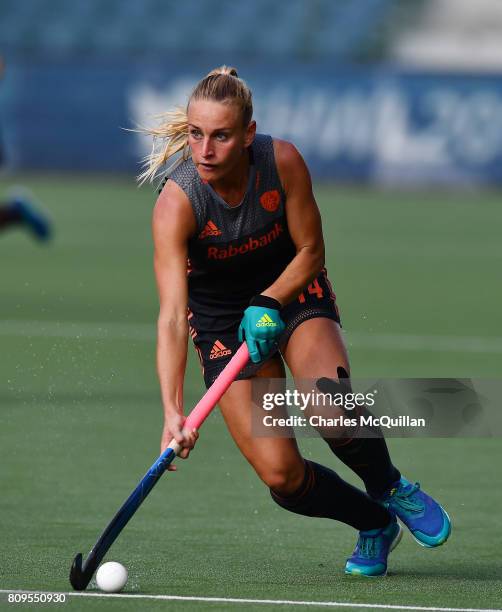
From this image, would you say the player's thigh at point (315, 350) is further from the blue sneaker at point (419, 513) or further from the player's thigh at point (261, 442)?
the blue sneaker at point (419, 513)

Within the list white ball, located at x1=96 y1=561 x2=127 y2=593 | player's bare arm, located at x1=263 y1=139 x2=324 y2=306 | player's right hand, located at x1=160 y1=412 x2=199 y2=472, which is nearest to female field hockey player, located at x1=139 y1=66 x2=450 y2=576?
player's bare arm, located at x1=263 y1=139 x2=324 y2=306

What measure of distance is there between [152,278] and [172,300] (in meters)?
10.0

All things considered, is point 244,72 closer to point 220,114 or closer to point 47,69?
point 47,69

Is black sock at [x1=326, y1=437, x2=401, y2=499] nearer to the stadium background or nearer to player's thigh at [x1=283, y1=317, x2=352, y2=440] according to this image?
player's thigh at [x1=283, y1=317, x2=352, y2=440]

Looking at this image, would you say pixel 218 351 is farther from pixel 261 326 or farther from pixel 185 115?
pixel 185 115

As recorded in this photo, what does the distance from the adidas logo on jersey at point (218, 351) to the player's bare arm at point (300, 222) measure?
1.16 ft

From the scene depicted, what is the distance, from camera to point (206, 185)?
527 centimetres

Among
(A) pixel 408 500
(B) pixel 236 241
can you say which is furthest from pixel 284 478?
(B) pixel 236 241

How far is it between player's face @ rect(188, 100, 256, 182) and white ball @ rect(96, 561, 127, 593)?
4.44ft

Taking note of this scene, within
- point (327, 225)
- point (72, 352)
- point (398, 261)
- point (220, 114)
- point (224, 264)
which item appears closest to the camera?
point (220, 114)

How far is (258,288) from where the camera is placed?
5566 mm

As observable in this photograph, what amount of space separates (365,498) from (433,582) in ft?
1.39

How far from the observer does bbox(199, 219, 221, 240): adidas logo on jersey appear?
5.30m

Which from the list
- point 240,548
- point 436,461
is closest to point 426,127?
point 436,461
